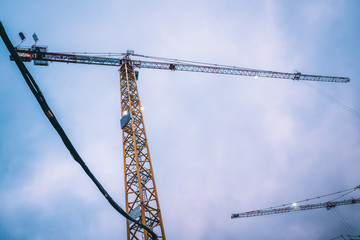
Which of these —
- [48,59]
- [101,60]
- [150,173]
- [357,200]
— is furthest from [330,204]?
[48,59]

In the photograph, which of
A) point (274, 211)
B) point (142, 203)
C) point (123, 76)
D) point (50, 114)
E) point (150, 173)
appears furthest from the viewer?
point (274, 211)

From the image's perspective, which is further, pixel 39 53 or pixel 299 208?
pixel 299 208

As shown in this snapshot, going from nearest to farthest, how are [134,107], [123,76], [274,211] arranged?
[134,107]
[123,76]
[274,211]

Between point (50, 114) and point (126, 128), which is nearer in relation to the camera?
point (50, 114)

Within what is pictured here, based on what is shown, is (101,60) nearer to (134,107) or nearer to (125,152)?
(134,107)

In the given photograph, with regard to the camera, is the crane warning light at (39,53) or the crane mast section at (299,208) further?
the crane mast section at (299,208)

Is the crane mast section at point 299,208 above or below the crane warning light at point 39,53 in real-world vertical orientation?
below

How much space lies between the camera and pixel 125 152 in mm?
11773

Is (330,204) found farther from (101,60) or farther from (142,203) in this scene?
(101,60)

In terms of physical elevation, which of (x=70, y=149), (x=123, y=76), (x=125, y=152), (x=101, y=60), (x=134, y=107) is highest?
(x=101, y=60)

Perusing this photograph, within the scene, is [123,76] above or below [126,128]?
above

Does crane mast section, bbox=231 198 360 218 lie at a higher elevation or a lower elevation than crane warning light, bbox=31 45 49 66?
lower

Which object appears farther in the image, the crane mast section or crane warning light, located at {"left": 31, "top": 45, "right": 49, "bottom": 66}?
the crane mast section

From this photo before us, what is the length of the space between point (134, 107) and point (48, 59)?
12.5 meters
